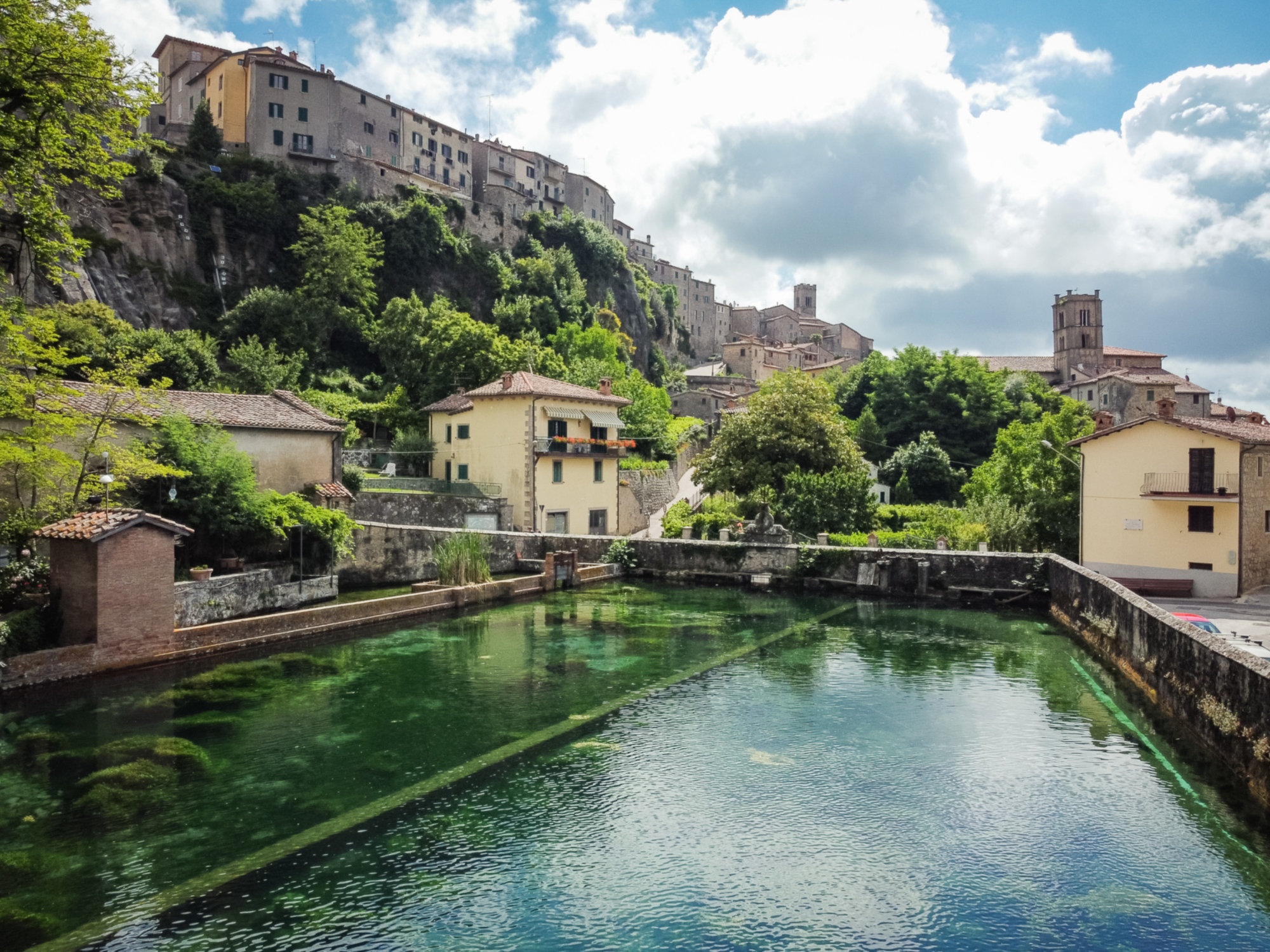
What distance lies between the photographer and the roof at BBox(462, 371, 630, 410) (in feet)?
122

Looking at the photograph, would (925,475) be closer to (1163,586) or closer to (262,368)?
(1163,586)

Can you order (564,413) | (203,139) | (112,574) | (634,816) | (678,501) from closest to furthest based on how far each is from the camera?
(634,816)
(112,574)
(564,413)
(678,501)
(203,139)

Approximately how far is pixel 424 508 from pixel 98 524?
59.4ft

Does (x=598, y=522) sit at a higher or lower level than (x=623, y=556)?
higher

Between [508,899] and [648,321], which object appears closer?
[508,899]

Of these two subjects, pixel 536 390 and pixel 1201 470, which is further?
pixel 536 390

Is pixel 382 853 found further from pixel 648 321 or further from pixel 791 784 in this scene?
pixel 648 321

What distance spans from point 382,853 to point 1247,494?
2733 cm

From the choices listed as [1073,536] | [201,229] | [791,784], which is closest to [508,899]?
[791,784]

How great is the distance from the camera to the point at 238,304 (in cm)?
5038

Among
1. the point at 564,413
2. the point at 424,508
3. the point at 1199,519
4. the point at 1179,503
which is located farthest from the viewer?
the point at 564,413

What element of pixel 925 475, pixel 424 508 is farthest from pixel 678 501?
pixel 424 508

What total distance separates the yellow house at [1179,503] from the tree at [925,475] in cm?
2448

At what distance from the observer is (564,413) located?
3803cm
